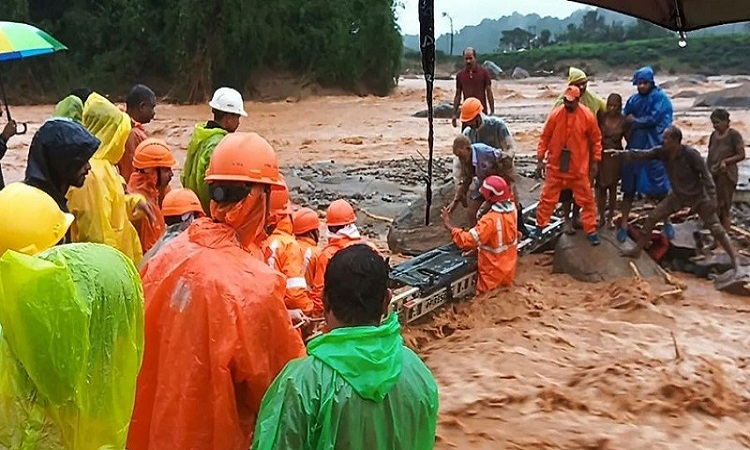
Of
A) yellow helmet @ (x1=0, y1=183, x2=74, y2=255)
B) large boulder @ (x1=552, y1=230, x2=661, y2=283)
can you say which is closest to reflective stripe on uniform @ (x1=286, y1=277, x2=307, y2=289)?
yellow helmet @ (x1=0, y1=183, x2=74, y2=255)

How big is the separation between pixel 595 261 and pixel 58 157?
5.62m

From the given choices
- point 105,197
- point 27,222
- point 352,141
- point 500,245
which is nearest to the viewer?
point 27,222

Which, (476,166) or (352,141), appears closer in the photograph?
(476,166)

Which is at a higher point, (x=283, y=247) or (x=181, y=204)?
(x=181, y=204)

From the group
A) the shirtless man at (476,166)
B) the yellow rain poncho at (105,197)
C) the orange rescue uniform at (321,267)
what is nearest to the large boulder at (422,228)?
the shirtless man at (476,166)

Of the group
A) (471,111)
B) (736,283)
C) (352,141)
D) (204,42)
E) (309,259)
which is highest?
(204,42)

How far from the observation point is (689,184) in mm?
7855

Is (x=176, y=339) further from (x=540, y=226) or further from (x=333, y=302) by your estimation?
(x=540, y=226)

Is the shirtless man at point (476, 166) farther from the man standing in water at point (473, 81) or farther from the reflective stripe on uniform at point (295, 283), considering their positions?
the man standing in water at point (473, 81)

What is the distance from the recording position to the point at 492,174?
7.89 metres

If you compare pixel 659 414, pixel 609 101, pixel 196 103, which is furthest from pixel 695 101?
pixel 659 414

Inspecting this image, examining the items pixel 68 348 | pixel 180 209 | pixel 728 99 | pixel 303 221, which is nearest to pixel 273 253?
pixel 180 209

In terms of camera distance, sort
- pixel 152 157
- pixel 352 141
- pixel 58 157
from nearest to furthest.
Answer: pixel 58 157, pixel 152 157, pixel 352 141

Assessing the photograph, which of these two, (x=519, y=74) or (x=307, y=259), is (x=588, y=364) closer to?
(x=307, y=259)
